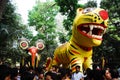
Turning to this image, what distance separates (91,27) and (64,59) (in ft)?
9.57

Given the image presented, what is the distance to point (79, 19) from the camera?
15266 millimetres

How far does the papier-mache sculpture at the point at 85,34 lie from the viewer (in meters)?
15.0

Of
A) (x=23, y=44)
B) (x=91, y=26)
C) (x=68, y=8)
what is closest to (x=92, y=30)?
(x=91, y=26)

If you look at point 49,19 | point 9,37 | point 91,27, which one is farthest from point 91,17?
point 49,19

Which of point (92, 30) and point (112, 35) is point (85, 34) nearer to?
point (92, 30)

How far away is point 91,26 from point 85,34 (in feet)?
1.24

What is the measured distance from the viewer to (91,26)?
14953mm

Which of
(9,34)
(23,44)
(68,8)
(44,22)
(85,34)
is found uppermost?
(68,8)

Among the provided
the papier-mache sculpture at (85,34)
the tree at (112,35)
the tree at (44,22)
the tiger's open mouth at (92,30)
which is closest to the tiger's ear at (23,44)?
the papier-mache sculpture at (85,34)

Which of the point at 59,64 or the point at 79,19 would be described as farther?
the point at 59,64

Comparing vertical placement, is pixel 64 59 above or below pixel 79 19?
below

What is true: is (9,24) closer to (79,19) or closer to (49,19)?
(79,19)

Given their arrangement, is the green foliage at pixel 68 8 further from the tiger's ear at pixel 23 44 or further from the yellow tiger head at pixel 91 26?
the tiger's ear at pixel 23 44

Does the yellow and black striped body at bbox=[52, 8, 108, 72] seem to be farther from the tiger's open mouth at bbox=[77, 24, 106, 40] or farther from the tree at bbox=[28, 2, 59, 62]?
the tree at bbox=[28, 2, 59, 62]
